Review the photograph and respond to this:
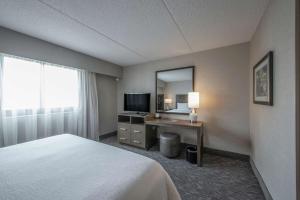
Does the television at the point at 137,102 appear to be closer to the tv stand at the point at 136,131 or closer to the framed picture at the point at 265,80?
the tv stand at the point at 136,131

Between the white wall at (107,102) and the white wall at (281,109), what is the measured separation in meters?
3.59

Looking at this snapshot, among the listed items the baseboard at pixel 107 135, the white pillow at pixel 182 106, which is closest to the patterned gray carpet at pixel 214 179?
the white pillow at pixel 182 106

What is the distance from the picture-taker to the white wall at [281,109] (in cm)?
100

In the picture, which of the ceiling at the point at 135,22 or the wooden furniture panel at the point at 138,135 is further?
the wooden furniture panel at the point at 138,135

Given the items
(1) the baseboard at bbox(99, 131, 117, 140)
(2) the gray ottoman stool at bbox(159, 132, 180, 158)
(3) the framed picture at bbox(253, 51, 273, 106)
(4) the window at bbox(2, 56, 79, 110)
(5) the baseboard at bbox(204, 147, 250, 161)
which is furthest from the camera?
(1) the baseboard at bbox(99, 131, 117, 140)

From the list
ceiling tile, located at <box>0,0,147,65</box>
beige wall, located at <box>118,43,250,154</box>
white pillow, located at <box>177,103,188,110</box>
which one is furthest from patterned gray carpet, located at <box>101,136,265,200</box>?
ceiling tile, located at <box>0,0,147,65</box>

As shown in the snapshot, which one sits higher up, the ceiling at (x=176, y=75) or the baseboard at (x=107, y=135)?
the ceiling at (x=176, y=75)

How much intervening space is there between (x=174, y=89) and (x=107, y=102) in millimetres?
2117

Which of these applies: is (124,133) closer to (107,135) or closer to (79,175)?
(107,135)

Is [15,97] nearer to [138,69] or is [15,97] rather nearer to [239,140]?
[138,69]

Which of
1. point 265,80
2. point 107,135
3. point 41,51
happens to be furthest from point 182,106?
point 41,51

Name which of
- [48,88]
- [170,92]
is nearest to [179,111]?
[170,92]

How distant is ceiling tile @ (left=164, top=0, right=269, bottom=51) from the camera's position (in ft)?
4.58

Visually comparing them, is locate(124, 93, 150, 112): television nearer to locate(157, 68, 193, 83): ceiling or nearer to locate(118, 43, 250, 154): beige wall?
locate(157, 68, 193, 83): ceiling
